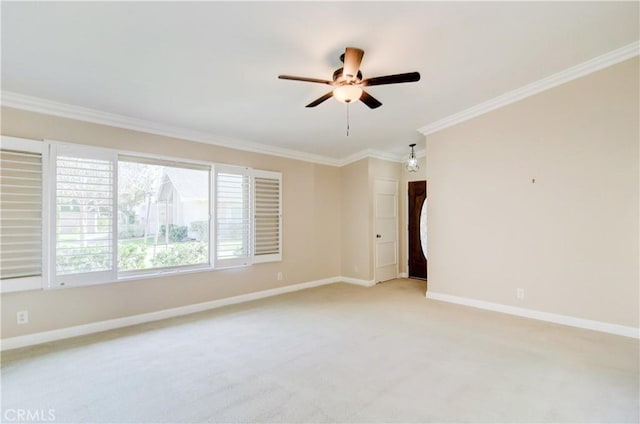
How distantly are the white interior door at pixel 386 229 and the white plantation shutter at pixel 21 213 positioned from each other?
4.98 m

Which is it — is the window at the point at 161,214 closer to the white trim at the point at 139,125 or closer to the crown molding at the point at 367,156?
the white trim at the point at 139,125

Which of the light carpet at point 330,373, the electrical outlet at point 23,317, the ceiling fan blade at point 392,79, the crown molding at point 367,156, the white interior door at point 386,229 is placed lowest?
the light carpet at point 330,373

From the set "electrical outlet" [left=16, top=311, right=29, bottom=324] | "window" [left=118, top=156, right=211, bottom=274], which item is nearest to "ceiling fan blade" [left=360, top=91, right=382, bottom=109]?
"window" [left=118, top=156, right=211, bottom=274]

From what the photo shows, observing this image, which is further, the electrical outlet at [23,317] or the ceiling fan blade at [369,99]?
the electrical outlet at [23,317]

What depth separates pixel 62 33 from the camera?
232 centimetres

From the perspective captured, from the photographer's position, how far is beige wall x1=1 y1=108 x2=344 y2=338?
10.6 feet

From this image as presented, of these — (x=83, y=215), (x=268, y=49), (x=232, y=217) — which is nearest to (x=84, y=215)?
(x=83, y=215)

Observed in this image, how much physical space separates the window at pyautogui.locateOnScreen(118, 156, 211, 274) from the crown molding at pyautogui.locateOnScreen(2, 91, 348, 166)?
15.5 inches

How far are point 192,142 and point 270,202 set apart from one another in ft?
5.00

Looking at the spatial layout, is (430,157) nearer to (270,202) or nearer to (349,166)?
(349,166)

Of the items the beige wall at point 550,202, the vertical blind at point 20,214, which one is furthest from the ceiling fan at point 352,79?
the vertical blind at point 20,214

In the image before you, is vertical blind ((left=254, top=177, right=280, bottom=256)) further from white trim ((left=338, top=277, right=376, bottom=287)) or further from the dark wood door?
the dark wood door

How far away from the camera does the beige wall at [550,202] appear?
3521 mm

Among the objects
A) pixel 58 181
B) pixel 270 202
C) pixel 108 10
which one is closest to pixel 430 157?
pixel 270 202
